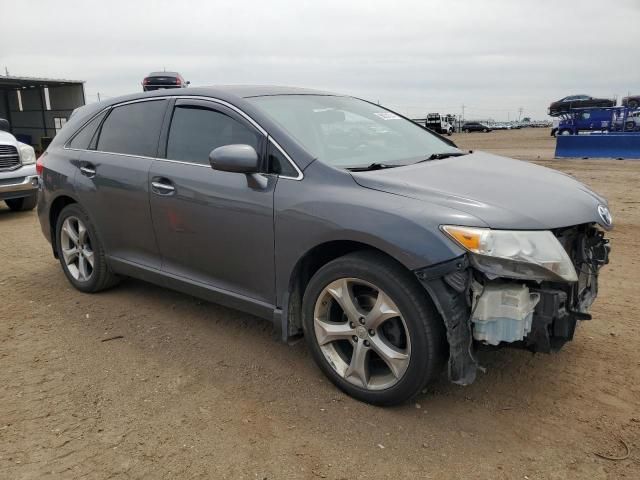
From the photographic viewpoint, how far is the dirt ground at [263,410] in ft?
8.26

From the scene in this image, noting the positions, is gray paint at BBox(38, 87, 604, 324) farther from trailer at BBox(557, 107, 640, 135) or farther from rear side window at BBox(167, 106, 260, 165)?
trailer at BBox(557, 107, 640, 135)

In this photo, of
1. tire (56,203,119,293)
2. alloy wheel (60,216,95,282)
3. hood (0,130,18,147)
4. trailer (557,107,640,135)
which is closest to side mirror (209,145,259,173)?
tire (56,203,119,293)

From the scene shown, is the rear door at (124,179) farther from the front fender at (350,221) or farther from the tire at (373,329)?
the tire at (373,329)

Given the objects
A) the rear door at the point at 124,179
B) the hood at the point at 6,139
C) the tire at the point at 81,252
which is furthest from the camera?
the hood at the point at 6,139

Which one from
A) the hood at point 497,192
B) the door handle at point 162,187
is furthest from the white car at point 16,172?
the hood at point 497,192

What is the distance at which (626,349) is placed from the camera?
3.58 metres

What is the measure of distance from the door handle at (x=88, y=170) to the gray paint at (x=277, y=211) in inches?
1.7

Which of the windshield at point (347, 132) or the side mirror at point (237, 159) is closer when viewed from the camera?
the side mirror at point (237, 159)

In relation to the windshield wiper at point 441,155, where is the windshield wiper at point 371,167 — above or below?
below

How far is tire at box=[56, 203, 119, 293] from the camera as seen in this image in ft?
15.0

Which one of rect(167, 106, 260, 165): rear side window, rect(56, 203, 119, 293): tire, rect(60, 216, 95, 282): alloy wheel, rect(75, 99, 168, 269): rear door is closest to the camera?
rect(167, 106, 260, 165): rear side window

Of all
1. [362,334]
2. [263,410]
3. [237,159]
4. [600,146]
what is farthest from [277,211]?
[600,146]

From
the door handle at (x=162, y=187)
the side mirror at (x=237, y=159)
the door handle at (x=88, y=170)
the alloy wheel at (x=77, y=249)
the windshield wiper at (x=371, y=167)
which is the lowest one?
the alloy wheel at (x=77, y=249)

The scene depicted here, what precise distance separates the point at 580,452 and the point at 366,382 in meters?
1.07
